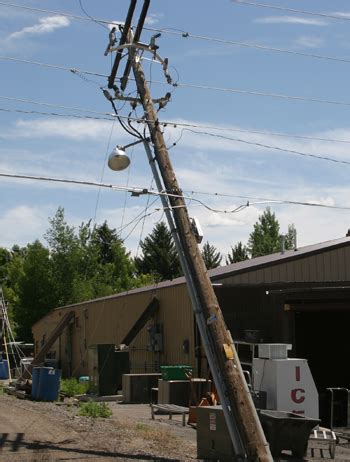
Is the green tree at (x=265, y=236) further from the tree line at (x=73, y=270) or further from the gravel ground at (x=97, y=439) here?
the gravel ground at (x=97, y=439)

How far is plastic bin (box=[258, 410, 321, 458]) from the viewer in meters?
13.6

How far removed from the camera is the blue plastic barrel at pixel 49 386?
24234 mm

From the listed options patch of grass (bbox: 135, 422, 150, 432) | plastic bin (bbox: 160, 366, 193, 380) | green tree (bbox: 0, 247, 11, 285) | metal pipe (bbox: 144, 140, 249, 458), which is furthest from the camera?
green tree (bbox: 0, 247, 11, 285)

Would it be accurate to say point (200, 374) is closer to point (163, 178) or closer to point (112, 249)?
point (163, 178)

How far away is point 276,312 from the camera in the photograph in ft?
75.0

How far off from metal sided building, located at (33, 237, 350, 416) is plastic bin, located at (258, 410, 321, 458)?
26.9 feet

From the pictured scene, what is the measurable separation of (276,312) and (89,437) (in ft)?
28.6

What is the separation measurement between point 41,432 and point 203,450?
170 inches

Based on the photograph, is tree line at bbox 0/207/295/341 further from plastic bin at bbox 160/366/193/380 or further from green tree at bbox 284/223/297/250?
plastic bin at bbox 160/366/193/380

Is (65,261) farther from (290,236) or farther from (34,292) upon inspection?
(290,236)

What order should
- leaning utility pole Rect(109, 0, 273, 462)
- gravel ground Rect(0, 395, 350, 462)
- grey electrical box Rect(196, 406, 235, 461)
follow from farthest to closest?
1. gravel ground Rect(0, 395, 350, 462)
2. grey electrical box Rect(196, 406, 235, 461)
3. leaning utility pole Rect(109, 0, 273, 462)

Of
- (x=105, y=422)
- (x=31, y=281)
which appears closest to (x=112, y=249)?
(x=31, y=281)

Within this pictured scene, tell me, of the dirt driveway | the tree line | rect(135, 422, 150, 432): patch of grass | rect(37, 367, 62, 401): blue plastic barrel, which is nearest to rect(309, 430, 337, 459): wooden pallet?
the dirt driveway

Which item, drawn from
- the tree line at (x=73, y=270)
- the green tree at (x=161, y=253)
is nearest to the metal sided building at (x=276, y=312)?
the tree line at (x=73, y=270)
